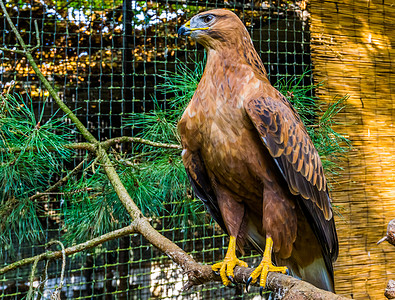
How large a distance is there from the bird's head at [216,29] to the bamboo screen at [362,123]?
4.09 feet

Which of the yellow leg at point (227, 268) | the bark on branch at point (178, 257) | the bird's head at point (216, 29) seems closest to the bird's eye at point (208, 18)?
the bird's head at point (216, 29)

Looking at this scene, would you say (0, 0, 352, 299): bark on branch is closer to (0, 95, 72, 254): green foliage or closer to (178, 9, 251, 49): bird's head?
(0, 95, 72, 254): green foliage

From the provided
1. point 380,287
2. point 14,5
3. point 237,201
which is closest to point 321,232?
point 237,201

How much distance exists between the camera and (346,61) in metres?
2.61

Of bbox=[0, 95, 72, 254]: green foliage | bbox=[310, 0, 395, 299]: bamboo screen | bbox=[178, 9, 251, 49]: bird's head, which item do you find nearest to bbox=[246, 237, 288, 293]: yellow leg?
bbox=[178, 9, 251, 49]: bird's head

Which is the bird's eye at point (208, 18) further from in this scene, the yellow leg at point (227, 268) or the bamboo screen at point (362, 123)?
the bamboo screen at point (362, 123)

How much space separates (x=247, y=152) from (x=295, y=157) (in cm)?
16

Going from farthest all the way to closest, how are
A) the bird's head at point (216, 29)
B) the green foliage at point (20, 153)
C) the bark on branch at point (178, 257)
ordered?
the green foliage at point (20, 153), the bird's head at point (216, 29), the bark on branch at point (178, 257)

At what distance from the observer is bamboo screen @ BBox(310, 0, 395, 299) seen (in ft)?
8.43

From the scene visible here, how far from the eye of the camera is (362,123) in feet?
8.59

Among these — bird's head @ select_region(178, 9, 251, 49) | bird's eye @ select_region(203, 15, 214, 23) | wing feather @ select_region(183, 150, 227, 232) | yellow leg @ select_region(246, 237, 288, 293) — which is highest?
bird's eye @ select_region(203, 15, 214, 23)

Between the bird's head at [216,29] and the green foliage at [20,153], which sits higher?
the bird's head at [216,29]

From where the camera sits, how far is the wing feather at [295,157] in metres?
1.32

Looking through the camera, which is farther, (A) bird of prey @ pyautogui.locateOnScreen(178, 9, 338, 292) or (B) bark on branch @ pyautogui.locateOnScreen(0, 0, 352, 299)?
(A) bird of prey @ pyautogui.locateOnScreen(178, 9, 338, 292)
